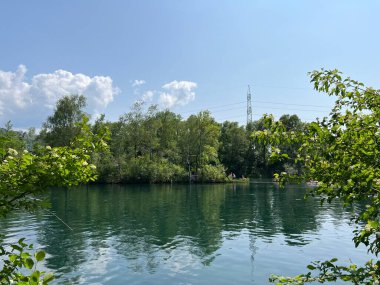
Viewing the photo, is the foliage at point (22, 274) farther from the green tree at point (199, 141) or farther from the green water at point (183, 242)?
the green tree at point (199, 141)

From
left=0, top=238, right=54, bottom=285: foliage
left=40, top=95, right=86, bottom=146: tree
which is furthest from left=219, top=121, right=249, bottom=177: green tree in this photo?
left=0, top=238, right=54, bottom=285: foliage

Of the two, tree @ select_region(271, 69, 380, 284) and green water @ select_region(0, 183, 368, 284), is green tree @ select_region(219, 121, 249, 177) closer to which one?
green water @ select_region(0, 183, 368, 284)

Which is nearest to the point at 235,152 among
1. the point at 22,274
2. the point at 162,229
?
the point at 162,229

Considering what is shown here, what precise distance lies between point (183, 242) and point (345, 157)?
681 inches

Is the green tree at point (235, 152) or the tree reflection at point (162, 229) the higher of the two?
the green tree at point (235, 152)

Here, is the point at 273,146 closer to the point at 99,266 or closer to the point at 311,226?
the point at 99,266

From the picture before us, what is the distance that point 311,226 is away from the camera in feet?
87.4

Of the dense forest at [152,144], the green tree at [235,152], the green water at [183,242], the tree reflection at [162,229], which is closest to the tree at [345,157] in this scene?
the green water at [183,242]

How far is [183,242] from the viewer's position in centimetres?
2092

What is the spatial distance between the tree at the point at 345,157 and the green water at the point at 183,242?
34.3 ft

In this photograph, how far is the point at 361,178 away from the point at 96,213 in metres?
30.4

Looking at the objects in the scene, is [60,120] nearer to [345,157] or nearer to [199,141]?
[199,141]

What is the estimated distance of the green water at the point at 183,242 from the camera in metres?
15.4

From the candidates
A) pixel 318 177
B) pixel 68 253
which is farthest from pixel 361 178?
pixel 68 253
